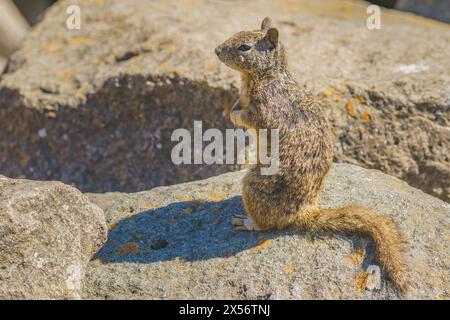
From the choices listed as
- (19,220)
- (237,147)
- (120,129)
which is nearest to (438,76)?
(237,147)

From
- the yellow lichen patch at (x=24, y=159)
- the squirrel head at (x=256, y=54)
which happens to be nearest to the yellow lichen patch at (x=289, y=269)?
the squirrel head at (x=256, y=54)

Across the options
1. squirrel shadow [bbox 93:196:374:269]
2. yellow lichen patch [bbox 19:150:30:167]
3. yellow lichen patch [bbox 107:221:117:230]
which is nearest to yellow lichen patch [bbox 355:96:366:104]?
squirrel shadow [bbox 93:196:374:269]

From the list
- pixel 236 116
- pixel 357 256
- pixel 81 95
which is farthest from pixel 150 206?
pixel 81 95

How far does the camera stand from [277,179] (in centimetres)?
632

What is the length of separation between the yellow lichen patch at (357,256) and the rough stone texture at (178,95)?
265cm

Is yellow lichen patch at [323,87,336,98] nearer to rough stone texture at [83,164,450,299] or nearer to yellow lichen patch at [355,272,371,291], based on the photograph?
rough stone texture at [83,164,450,299]

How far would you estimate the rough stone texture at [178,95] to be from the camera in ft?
28.7

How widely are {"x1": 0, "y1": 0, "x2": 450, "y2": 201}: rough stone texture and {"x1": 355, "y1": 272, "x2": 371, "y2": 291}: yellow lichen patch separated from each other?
2.87 metres

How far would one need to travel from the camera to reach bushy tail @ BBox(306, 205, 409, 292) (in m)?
5.88

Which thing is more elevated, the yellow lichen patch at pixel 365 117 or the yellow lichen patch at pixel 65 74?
the yellow lichen patch at pixel 65 74

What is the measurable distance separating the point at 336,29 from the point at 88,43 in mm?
3619

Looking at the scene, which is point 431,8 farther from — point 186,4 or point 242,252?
point 242,252

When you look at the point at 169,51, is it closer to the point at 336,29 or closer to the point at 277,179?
the point at 336,29

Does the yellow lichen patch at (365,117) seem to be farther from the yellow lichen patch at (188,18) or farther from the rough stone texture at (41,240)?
the rough stone texture at (41,240)
